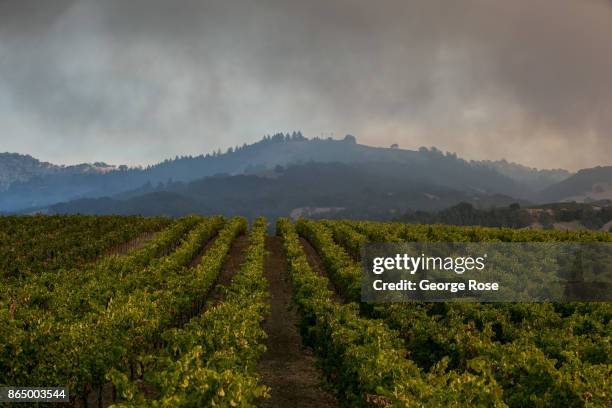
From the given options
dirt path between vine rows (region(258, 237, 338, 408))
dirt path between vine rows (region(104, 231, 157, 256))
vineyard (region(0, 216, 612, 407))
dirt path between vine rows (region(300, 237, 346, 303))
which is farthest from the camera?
dirt path between vine rows (region(104, 231, 157, 256))

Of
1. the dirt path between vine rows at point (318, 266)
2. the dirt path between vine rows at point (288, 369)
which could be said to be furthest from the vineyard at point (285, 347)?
the dirt path between vine rows at point (318, 266)

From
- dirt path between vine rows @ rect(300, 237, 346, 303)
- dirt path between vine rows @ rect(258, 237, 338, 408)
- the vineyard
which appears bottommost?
dirt path between vine rows @ rect(258, 237, 338, 408)

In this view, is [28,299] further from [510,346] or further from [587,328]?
[587,328]

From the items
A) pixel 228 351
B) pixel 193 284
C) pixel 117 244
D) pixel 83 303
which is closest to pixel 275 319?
pixel 193 284

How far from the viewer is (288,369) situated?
67.8 feet

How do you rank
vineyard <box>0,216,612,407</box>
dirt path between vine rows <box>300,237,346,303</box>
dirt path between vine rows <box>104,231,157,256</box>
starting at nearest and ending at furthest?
vineyard <box>0,216,612,407</box>, dirt path between vine rows <box>300,237,346,303</box>, dirt path between vine rows <box>104,231,157,256</box>

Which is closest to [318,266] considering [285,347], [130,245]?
[285,347]

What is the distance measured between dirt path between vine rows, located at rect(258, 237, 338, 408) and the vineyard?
0.08m

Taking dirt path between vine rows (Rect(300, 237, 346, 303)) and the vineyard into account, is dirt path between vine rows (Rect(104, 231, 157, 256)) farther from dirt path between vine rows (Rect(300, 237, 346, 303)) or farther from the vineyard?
the vineyard

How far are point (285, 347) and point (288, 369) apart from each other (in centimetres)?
286

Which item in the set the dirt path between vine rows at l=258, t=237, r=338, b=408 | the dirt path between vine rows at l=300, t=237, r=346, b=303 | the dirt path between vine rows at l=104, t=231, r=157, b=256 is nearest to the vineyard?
the dirt path between vine rows at l=258, t=237, r=338, b=408

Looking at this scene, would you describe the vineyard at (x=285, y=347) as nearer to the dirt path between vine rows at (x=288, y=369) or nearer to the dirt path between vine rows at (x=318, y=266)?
the dirt path between vine rows at (x=288, y=369)

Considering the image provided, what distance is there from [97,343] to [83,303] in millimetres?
7948

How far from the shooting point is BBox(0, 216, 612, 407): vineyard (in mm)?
10758
